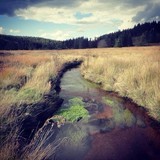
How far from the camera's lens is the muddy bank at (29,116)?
4.00 meters

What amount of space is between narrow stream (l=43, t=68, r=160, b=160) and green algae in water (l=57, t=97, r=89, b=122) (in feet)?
0.11

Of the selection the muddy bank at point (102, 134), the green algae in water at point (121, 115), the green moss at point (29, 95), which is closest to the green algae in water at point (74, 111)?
the muddy bank at point (102, 134)

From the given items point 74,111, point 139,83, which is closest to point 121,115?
point 74,111

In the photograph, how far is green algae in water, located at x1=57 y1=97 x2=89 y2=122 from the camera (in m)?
6.01

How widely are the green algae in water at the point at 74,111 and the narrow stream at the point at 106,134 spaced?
0.03 meters

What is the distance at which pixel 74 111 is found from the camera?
21.3 feet

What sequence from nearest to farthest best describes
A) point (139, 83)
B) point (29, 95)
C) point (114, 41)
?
point (29, 95)
point (139, 83)
point (114, 41)

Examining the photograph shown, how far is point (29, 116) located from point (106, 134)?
1.93 m

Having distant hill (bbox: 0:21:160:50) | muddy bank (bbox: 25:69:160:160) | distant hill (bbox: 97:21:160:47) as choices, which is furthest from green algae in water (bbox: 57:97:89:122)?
distant hill (bbox: 0:21:160:50)

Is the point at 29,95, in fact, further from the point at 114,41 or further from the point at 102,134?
the point at 114,41

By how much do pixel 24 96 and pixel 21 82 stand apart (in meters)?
1.95

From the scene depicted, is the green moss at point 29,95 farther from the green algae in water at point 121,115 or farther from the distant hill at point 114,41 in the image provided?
the distant hill at point 114,41

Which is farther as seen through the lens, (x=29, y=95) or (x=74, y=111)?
(x=74, y=111)

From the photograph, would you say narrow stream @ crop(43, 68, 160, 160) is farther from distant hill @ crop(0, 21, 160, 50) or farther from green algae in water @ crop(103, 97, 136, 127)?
distant hill @ crop(0, 21, 160, 50)
